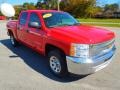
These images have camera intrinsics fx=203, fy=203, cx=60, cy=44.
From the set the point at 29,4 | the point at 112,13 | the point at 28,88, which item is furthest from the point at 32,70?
the point at 29,4

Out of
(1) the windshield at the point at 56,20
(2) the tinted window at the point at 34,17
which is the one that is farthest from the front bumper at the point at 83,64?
(2) the tinted window at the point at 34,17

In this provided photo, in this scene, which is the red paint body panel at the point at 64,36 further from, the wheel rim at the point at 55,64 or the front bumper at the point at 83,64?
the wheel rim at the point at 55,64

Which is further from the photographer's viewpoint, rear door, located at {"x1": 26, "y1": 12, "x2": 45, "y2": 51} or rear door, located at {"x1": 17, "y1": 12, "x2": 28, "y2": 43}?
rear door, located at {"x1": 17, "y1": 12, "x2": 28, "y2": 43}

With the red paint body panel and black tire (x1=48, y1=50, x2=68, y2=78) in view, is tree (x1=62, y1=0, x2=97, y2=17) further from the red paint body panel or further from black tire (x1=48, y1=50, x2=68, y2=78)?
black tire (x1=48, y1=50, x2=68, y2=78)

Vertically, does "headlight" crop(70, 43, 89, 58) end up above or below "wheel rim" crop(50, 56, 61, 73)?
above

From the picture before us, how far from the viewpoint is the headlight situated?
4828 millimetres

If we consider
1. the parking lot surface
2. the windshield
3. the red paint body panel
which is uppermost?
the windshield

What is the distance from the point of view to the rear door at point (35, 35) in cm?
621

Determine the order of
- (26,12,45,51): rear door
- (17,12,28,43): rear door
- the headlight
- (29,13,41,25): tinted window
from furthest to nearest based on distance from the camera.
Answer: (17,12,28,43): rear door → (29,13,41,25): tinted window → (26,12,45,51): rear door → the headlight

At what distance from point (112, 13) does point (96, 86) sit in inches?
2565

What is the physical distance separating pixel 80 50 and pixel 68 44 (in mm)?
331

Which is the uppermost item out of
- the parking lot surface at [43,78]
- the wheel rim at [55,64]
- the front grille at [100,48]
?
the front grille at [100,48]

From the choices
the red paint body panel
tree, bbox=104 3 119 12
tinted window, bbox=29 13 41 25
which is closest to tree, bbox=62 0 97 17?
tree, bbox=104 3 119 12

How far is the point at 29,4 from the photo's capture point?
279ft
